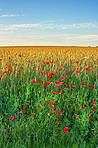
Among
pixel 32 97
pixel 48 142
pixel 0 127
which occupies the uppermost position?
pixel 32 97

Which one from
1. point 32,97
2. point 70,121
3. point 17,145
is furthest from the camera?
point 32,97

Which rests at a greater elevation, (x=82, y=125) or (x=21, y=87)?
(x=21, y=87)

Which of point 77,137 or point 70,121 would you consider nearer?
point 77,137

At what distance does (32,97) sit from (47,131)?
111 centimetres

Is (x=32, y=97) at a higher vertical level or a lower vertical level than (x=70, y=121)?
higher

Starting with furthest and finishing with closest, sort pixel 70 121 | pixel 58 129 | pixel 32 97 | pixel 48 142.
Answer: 1. pixel 32 97
2. pixel 70 121
3. pixel 58 129
4. pixel 48 142

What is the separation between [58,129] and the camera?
10.2ft

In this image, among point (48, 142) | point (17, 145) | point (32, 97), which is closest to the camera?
point (17, 145)

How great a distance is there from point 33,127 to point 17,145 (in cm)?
40

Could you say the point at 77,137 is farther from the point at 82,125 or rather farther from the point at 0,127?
the point at 0,127

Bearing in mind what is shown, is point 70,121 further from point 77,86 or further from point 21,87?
point 21,87

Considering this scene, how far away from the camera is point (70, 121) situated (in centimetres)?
340

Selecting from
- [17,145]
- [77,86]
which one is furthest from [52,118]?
[77,86]

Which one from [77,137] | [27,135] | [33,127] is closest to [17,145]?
[27,135]
